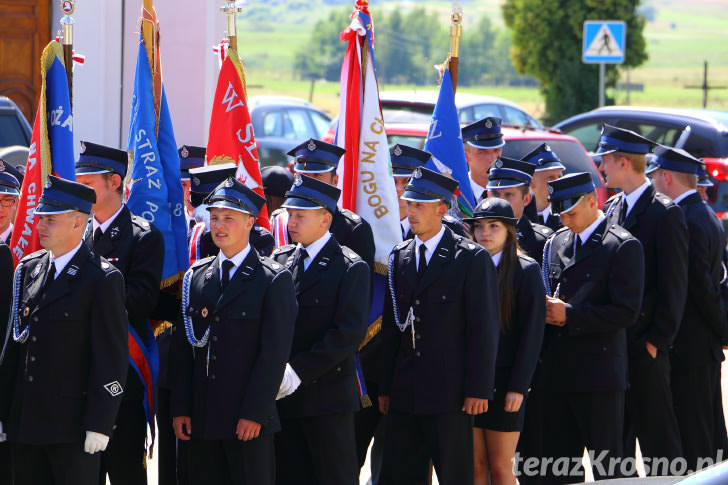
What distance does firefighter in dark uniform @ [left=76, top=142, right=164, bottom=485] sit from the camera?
6020 millimetres

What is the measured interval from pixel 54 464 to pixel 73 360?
1.65 ft

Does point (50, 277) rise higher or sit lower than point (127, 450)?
higher

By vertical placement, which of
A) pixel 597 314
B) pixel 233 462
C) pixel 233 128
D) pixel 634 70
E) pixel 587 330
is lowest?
pixel 233 462

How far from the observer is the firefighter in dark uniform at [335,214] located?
651cm

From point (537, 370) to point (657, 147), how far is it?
5.88 ft

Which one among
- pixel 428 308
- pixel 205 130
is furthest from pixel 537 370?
pixel 205 130

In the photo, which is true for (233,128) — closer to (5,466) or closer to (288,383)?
(288,383)

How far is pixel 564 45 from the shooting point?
84.8 ft

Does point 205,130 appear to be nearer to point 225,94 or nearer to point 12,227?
point 225,94

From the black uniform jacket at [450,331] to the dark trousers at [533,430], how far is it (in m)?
0.94

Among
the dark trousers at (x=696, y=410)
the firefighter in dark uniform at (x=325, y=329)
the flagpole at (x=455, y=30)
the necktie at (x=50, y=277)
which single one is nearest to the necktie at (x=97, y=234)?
the necktie at (x=50, y=277)

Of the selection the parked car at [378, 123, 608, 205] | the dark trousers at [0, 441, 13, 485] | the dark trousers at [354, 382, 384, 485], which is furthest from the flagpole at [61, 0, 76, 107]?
the parked car at [378, 123, 608, 205]

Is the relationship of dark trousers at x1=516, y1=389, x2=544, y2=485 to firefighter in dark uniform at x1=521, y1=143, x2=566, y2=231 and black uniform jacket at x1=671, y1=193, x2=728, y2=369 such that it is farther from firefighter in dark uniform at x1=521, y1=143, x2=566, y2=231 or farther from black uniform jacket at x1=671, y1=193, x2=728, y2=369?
firefighter in dark uniform at x1=521, y1=143, x2=566, y2=231

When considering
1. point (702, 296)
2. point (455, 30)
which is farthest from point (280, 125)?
point (702, 296)
